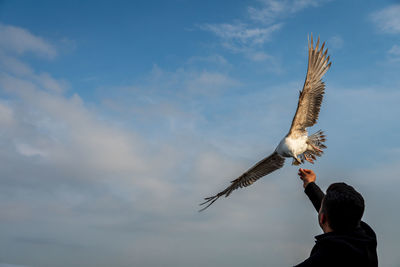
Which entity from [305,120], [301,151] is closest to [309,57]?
[305,120]

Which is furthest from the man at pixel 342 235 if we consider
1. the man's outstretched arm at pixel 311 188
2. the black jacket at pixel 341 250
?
the man's outstretched arm at pixel 311 188

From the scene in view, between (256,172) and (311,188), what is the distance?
6.55 meters

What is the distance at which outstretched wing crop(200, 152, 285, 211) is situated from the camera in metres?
9.49

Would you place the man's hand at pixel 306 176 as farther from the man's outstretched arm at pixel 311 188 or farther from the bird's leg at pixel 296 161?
the bird's leg at pixel 296 161

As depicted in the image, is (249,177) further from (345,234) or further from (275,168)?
(345,234)

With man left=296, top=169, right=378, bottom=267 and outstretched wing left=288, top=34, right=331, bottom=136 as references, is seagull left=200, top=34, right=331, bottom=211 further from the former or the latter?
man left=296, top=169, right=378, bottom=267

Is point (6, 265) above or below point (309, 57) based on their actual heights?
below

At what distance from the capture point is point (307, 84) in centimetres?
869

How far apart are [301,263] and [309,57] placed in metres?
7.01

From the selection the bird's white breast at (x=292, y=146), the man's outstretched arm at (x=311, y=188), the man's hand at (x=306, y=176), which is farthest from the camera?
the bird's white breast at (x=292, y=146)

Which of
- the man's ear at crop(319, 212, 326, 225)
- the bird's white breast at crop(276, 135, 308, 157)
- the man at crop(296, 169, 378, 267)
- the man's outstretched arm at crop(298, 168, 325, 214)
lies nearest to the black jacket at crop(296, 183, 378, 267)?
the man at crop(296, 169, 378, 267)

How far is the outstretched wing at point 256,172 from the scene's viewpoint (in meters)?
9.49

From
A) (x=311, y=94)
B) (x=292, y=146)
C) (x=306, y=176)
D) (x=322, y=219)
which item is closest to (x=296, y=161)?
(x=292, y=146)

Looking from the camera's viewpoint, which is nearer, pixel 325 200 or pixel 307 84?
pixel 325 200
